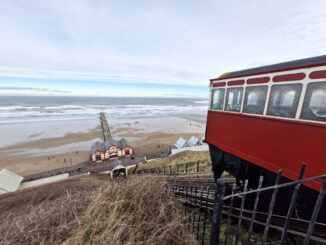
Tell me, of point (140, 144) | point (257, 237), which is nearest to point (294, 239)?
point (257, 237)

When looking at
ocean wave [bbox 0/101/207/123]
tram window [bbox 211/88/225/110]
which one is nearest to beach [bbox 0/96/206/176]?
ocean wave [bbox 0/101/207/123]

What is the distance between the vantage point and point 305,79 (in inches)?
131

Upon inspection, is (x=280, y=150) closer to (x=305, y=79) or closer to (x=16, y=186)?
(x=305, y=79)

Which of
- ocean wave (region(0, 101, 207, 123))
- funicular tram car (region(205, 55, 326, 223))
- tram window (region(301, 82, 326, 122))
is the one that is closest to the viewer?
tram window (region(301, 82, 326, 122))

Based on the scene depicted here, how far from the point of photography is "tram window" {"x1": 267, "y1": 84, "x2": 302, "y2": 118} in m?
3.55

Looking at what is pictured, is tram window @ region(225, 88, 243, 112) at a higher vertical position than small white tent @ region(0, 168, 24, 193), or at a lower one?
higher

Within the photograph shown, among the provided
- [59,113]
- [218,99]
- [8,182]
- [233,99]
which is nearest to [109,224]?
[233,99]

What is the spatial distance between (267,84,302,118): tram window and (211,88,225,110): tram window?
1.83m

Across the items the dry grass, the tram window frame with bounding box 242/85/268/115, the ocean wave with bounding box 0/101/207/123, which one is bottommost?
the ocean wave with bounding box 0/101/207/123

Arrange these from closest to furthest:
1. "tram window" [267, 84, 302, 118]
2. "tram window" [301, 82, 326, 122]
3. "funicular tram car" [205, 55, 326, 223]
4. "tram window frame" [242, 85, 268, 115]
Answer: "tram window" [301, 82, 326, 122]
"funicular tram car" [205, 55, 326, 223]
"tram window" [267, 84, 302, 118]
"tram window frame" [242, 85, 268, 115]

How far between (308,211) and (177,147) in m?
17.7

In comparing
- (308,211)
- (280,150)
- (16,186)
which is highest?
(280,150)

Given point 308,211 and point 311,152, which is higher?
point 311,152

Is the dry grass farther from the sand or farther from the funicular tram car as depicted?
the sand
